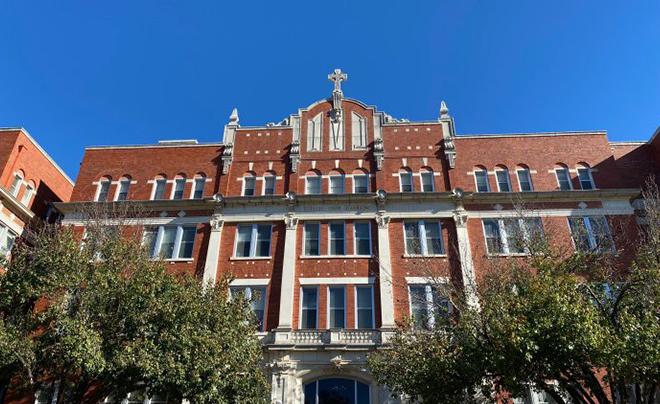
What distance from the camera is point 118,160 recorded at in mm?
32406

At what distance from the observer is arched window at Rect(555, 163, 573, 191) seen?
29.1 meters

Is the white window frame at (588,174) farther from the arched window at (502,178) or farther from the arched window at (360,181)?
the arched window at (360,181)

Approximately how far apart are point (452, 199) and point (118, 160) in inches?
836

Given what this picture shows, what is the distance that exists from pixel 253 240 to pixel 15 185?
14.6 metres

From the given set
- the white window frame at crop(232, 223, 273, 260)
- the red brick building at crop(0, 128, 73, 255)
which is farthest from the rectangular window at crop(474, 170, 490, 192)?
the red brick building at crop(0, 128, 73, 255)

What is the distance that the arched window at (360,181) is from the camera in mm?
29703

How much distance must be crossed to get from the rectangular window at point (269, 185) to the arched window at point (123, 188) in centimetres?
871

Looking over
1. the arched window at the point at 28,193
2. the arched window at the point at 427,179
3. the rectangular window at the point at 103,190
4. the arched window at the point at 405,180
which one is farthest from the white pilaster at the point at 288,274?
the arched window at the point at 28,193

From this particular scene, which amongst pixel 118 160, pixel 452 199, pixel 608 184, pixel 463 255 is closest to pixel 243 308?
pixel 463 255

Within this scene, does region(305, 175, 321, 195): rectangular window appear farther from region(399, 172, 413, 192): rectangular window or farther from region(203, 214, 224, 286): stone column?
region(203, 214, 224, 286): stone column

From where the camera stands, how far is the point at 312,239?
27969mm

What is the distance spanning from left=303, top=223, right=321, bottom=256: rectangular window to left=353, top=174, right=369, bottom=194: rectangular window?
334cm

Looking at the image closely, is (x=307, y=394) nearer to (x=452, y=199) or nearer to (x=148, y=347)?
(x=148, y=347)

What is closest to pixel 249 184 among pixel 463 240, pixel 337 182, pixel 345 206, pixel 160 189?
pixel 337 182
